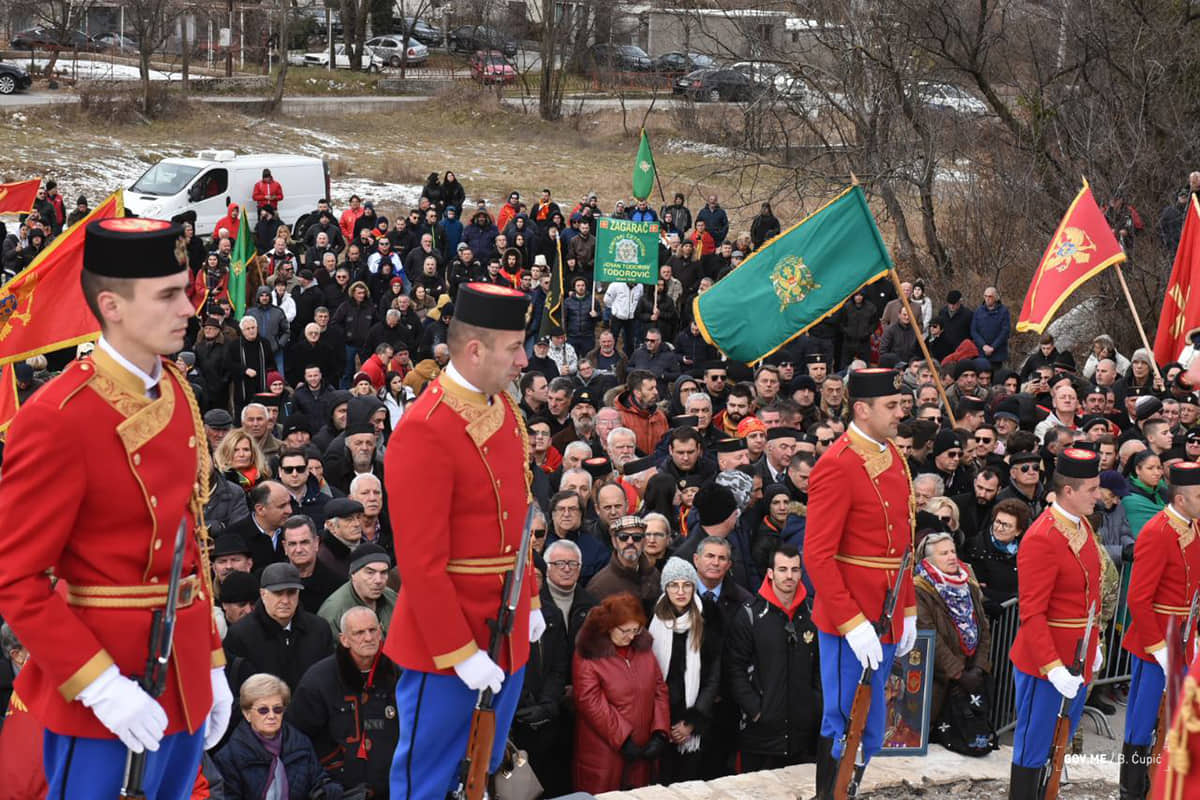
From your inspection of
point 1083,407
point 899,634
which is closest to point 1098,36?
point 1083,407

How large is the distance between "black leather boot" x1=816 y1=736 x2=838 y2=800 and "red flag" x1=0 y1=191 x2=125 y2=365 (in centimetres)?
486

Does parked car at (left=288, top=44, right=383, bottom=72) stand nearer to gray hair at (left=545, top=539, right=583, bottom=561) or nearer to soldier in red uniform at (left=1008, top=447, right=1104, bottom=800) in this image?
gray hair at (left=545, top=539, right=583, bottom=561)

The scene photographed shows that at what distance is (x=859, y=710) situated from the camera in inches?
244

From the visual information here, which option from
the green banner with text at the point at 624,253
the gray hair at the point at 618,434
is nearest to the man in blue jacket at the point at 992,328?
the green banner with text at the point at 624,253

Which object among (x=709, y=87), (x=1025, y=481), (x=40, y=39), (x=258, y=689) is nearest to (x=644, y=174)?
(x=1025, y=481)

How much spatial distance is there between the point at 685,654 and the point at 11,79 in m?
35.4

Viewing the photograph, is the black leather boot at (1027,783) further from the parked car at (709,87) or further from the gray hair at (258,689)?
the parked car at (709,87)

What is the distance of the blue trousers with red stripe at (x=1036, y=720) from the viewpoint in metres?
6.59

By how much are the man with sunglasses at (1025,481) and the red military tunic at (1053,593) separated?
333 cm

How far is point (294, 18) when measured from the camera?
5197cm

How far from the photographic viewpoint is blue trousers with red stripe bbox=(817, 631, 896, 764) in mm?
6277

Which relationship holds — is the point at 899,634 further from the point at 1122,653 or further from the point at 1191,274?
the point at 1191,274

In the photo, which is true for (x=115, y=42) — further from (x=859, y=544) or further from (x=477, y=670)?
(x=477, y=670)

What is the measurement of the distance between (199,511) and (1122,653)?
23.6 feet
